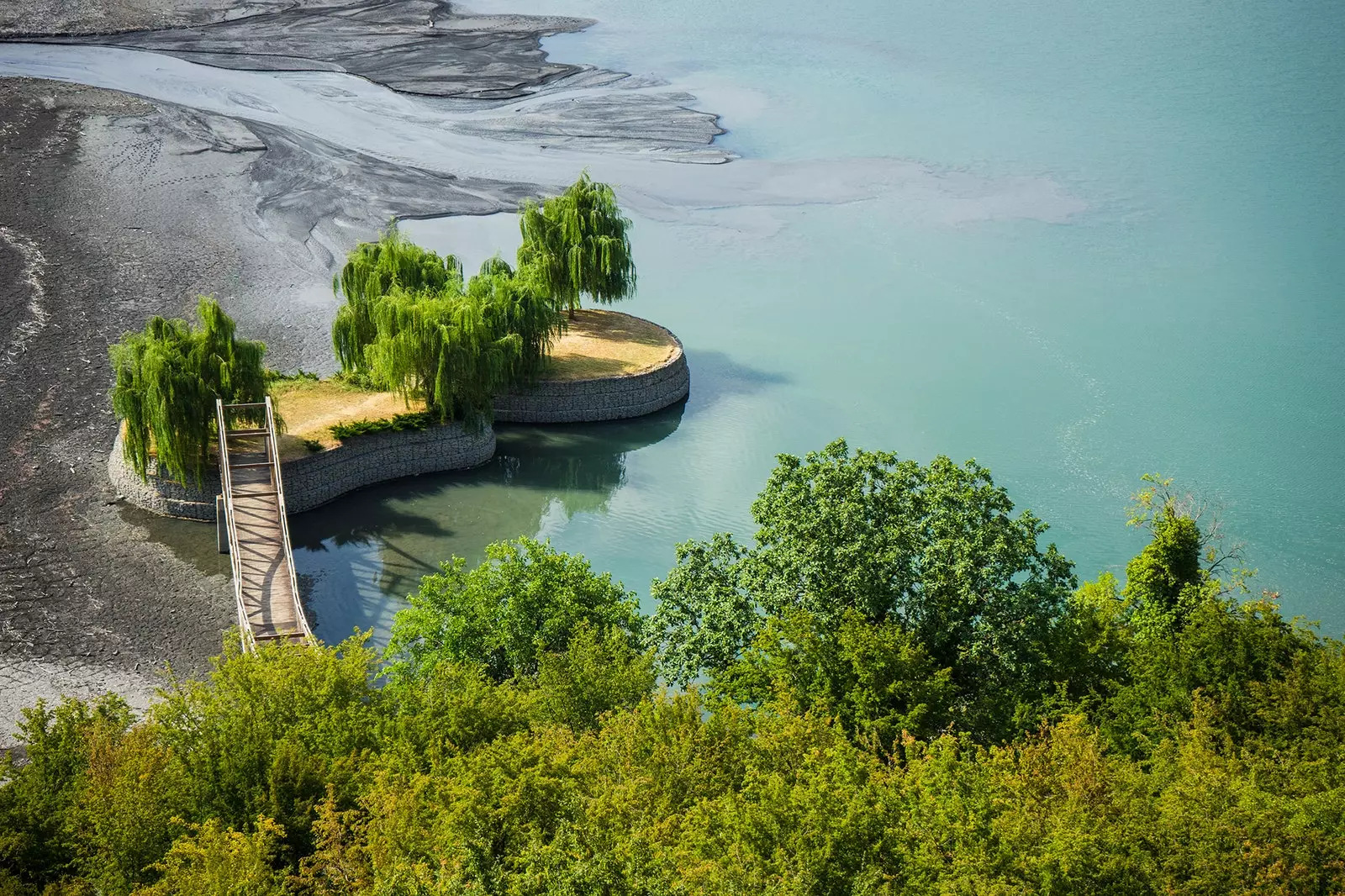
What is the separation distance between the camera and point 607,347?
51.8 metres

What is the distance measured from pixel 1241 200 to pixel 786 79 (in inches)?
1262

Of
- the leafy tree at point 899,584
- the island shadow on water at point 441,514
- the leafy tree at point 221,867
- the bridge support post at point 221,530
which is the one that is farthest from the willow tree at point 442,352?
the leafy tree at point 221,867

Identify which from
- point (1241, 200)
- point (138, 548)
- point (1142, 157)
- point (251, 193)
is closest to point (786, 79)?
point (1142, 157)

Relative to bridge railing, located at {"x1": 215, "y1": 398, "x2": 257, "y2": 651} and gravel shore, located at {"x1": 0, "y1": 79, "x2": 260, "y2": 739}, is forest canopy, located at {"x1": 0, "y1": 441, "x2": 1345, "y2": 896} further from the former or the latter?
bridge railing, located at {"x1": 215, "y1": 398, "x2": 257, "y2": 651}

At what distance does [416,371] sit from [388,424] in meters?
A: 2.09

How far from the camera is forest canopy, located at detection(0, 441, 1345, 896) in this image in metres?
19.4

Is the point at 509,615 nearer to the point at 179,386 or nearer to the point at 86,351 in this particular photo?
the point at 179,386

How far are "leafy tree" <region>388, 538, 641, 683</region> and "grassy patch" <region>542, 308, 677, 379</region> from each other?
18580 mm

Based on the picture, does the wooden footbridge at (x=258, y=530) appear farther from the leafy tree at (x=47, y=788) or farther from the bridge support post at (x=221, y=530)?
the leafy tree at (x=47, y=788)

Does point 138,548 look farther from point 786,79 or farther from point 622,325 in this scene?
point 786,79

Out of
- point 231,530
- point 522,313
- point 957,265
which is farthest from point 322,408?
A: point 957,265

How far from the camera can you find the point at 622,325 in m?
54.0

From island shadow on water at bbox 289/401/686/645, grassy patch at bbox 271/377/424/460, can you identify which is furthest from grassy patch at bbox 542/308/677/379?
grassy patch at bbox 271/377/424/460

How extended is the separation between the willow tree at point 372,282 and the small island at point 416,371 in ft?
0.22
